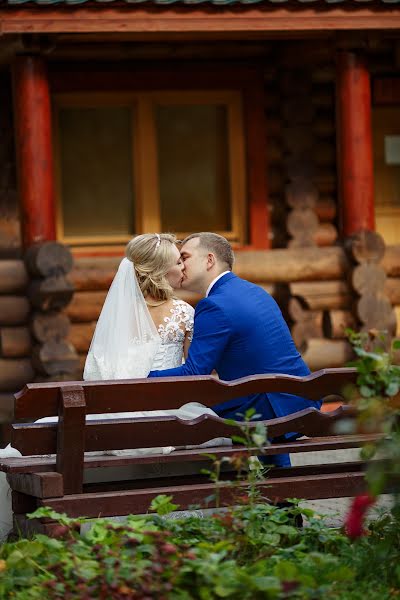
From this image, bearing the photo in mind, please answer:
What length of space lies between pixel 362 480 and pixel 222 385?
2.57 ft

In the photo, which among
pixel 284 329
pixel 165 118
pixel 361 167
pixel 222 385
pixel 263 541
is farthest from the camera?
pixel 165 118

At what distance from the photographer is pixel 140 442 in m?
5.20

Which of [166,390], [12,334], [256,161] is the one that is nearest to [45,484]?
[166,390]

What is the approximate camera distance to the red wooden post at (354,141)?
35.8ft

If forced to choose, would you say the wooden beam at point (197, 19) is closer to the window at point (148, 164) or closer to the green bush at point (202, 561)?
the window at point (148, 164)

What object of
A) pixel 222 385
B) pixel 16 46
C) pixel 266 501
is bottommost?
pixel 266 501

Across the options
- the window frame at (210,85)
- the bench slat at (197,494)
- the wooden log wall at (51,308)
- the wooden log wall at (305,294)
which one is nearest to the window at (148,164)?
the window frame at (210,85)

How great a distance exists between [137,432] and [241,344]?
36.2 inches

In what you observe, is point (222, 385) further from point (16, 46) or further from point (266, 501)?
point (16, 46)

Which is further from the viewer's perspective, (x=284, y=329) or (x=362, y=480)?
(x=284, y=329)

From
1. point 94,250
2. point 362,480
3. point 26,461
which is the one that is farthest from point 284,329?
point 94,250

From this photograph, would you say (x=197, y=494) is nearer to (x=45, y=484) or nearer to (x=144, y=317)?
(x=45, y=484)

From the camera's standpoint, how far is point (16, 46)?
1027 centimetres

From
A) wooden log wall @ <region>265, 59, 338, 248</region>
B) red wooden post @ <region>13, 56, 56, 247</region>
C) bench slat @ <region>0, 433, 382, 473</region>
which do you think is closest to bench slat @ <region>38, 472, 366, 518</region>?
bench slat @ <region>0, 433, 382, 473</region>
